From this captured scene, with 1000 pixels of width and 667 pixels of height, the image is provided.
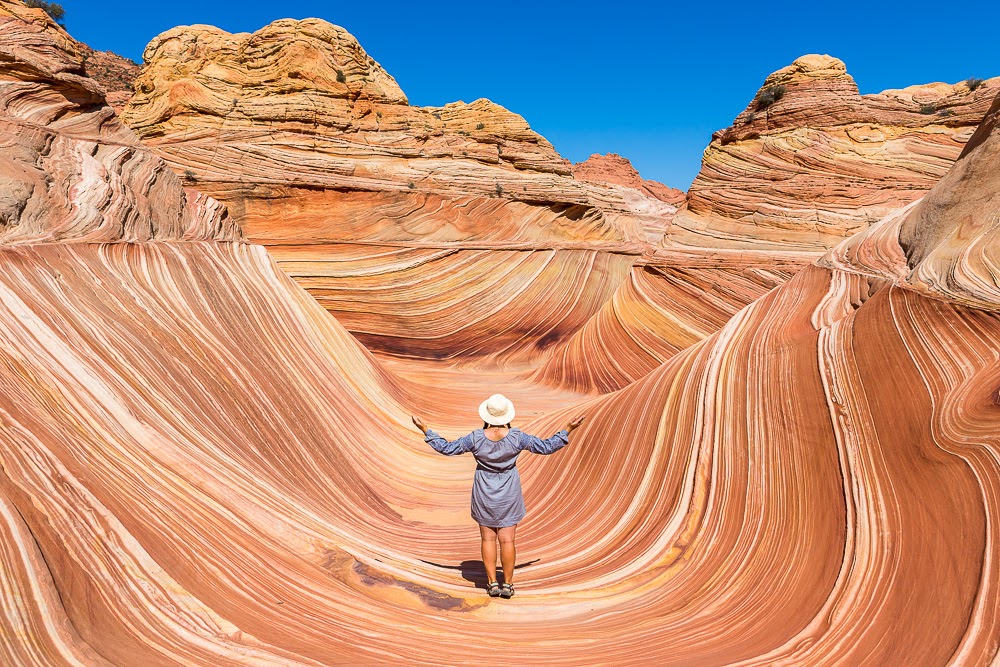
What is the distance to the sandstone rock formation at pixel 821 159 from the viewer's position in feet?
44.8

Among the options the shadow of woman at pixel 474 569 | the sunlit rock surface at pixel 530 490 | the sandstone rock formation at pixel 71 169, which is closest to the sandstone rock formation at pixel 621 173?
the sandstone rock formation at pixel 71 169

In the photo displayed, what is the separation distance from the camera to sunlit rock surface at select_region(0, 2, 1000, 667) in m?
2.79

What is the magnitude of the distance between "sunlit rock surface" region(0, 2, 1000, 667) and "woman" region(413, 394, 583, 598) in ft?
1.02

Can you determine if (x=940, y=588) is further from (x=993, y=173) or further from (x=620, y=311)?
(x=620, y=311)

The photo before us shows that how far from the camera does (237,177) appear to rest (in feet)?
45.6

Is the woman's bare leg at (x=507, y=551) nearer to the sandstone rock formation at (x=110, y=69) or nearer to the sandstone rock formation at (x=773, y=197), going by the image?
the sandstone rock formation at (x=773, y=197)

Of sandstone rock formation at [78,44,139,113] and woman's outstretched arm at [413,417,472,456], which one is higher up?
sandstone rock formation at [78,44,139,113]

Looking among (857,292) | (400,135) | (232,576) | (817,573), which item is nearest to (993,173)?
(857,292)

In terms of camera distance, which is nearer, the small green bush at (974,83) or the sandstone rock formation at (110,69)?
the small green bush at (974,83)

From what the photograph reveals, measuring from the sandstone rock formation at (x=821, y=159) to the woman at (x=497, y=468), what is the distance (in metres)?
11.2

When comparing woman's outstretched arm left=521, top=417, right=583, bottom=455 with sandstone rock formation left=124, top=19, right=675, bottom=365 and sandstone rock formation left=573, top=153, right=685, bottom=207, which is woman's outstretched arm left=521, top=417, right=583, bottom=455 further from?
sandstone rock formation left=573, top=153, right=685, bottom=207

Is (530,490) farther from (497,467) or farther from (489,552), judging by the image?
(497,467)

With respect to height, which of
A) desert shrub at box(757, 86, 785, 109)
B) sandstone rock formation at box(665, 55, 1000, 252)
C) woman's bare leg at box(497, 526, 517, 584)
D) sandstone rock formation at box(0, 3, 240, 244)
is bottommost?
woman's bare leg at box(497, 526, 517, 584)

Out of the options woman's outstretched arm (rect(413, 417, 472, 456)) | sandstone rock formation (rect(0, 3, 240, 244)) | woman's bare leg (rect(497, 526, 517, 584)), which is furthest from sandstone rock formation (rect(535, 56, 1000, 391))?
woman's outstretched arm (rect(413, 417, 472, 456))
